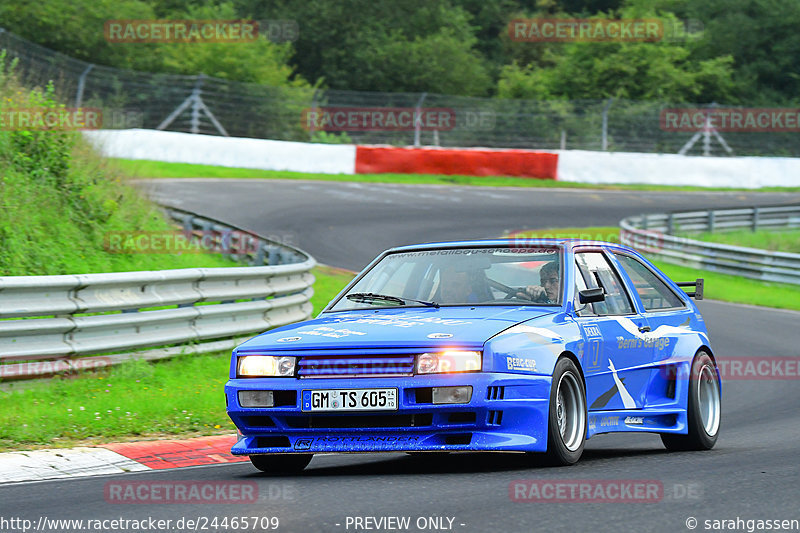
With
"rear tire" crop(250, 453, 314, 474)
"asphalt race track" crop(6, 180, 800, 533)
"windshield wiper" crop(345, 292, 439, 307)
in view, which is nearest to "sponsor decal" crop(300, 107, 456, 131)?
"asphalt race track" crop(6, 180, 800, 533)

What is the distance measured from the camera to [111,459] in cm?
755

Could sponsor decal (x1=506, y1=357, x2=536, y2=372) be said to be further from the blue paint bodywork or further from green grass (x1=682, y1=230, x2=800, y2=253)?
green grass (x1=682, y1=230, x2=800, y2=253)

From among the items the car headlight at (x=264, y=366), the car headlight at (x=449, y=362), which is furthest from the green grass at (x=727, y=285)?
the car headlight at (x=264, y=366)

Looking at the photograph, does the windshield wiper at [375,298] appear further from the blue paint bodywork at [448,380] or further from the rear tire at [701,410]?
the rear tire at [701,410]

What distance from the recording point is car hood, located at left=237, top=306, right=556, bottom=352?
21.1 ft

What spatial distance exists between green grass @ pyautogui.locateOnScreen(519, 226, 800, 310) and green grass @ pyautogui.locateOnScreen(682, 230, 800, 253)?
9.75 feet

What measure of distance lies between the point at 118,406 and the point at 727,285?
16745 mm

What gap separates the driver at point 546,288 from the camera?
7338 mm

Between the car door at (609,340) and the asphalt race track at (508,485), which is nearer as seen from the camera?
Answer: the asphalt race track at (508,485)

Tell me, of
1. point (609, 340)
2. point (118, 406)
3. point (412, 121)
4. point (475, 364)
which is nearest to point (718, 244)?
point (412, 121)

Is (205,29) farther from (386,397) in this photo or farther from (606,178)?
(386,397)

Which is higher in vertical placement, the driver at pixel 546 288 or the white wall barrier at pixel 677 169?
the white wall barrier at pixel 677 169

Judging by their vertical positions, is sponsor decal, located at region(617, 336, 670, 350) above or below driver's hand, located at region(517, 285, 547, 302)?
below

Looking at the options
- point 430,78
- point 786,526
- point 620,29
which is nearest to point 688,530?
point 786,526
